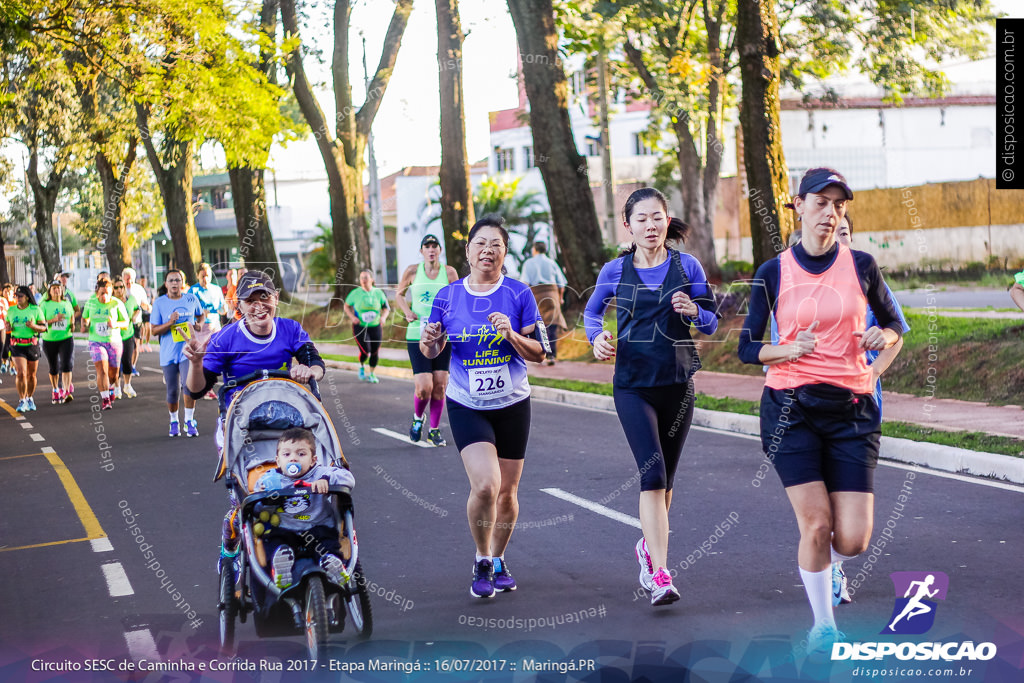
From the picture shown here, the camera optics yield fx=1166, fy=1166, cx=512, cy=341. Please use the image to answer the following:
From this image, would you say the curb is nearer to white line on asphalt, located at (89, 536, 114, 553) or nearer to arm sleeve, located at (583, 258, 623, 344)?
arm sleeve, located at (583, 258, 623, 344)

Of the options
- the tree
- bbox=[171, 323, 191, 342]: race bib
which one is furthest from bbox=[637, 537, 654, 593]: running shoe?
the tree

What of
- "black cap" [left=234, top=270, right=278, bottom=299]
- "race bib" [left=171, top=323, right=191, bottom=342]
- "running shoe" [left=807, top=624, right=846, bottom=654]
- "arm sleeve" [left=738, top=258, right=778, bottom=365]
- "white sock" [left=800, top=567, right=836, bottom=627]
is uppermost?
"black cap" [left=234, top=270, right=278, bottom=299]

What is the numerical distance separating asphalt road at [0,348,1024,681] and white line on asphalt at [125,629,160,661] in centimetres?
2

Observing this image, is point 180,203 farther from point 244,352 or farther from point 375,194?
point 244,352

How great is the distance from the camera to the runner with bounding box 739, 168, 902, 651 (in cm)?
476

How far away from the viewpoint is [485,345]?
6023mm

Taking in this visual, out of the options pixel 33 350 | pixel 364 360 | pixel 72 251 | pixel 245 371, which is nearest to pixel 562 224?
pixel 364 360

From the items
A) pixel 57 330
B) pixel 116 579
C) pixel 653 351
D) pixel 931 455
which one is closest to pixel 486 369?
pixel 653 351

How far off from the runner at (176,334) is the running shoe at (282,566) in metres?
8.76

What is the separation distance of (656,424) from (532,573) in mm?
1342

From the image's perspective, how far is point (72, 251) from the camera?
9331 centimetres

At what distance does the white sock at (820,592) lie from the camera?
482cm

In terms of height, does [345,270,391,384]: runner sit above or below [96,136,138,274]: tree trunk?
below

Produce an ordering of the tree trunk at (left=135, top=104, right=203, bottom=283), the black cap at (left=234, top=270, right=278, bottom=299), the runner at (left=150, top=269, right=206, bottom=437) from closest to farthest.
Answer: the black cap at (left=234, top=270, right=278, bottom=299), the runner at (left=150, top=269, right=206, bottom=437), the tree trunk at (left=135, top=104, right=203, bottom=283)
